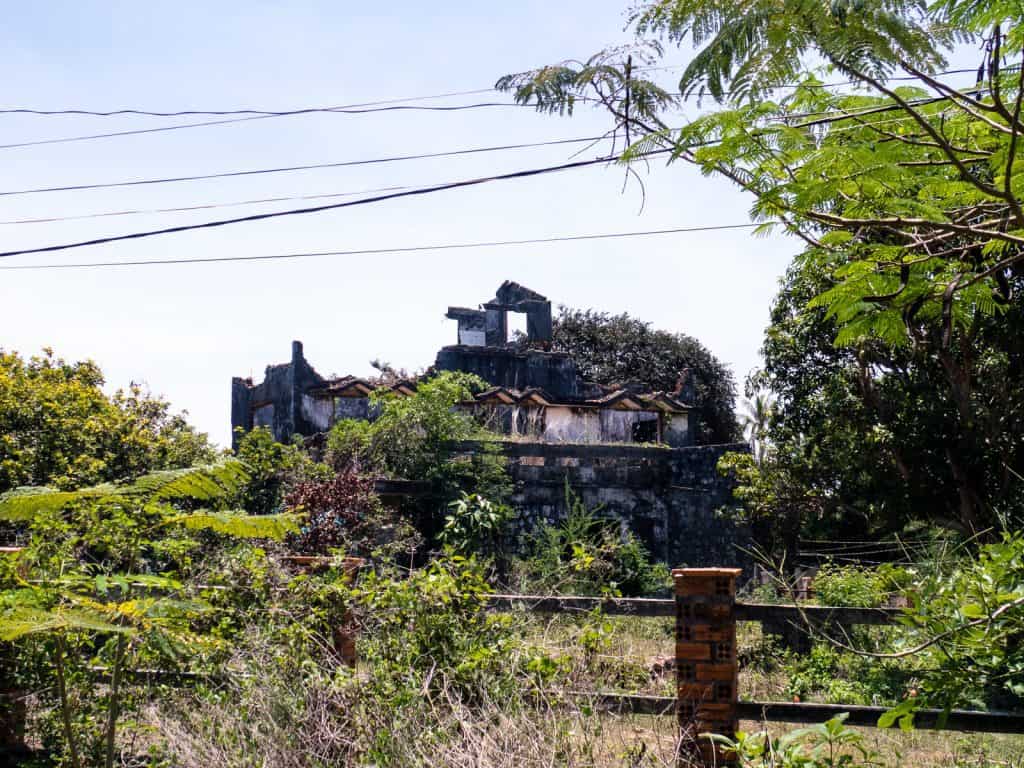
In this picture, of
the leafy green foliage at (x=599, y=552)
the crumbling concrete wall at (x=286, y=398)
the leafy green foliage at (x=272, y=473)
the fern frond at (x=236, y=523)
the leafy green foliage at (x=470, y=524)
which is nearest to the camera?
the fern frond at (x=236, y=523)

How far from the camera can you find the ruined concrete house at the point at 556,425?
15.9 metres

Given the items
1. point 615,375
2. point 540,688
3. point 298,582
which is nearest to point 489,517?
point 298,582

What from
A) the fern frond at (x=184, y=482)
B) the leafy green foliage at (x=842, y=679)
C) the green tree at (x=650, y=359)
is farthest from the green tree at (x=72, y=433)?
the green tree at (x=650, y=359)

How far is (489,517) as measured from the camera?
13969 millimetres

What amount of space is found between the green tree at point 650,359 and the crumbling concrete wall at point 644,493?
19680 mm

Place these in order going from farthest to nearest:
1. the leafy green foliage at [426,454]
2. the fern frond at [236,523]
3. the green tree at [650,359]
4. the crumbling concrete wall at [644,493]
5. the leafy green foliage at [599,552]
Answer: the green tree at [650,359] → the crumbling concrete wall at [644,493] → the leafy green foliage at [426,454] → the leafy green foliage at [599,552] → the fern frond at [236,523]

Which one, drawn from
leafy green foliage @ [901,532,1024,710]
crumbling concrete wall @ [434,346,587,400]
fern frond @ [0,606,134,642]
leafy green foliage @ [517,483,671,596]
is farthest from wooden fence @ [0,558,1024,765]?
crumbling concrete wall @ [434,346,587,400]

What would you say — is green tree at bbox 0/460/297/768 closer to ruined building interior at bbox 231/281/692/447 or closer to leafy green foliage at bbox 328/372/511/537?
leafy green foliage at bbox 328/372/511/537

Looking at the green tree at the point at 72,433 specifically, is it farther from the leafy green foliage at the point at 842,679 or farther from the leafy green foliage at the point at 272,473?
the leafy green foliage at the point at 842,679

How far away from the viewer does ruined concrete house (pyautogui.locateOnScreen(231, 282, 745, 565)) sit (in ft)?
52.2

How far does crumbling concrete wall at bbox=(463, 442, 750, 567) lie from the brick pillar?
9048 millimetres

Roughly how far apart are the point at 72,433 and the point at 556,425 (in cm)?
990

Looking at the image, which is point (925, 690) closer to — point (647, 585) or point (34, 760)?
point (34, 760)

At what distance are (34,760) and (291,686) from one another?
2.01 metres
